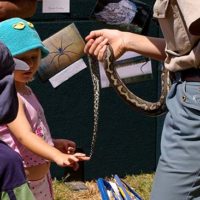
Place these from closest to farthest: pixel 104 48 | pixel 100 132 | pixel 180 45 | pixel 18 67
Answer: pixel 18 67 < pixel 180 45 < pixel 104 48 < pixel 100 132

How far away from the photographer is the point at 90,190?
5.01m

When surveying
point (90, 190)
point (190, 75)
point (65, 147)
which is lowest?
point (90, 190)

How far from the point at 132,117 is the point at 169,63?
290 centimetres

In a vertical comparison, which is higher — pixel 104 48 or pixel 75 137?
pixel 104 48

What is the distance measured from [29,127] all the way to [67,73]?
Answer: 2181 mm

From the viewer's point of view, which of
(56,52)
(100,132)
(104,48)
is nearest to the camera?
(104,48)

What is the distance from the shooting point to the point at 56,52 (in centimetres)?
480

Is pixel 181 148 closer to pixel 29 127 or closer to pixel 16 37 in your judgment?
pixel 29 127

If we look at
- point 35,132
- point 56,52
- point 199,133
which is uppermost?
point 199,133

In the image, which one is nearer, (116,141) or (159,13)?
(159,13)

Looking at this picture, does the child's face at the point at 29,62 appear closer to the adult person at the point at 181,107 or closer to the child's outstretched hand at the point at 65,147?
the child's outstretched hand at the point at 65,147

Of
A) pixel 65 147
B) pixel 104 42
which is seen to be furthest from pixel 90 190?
pixel 104 42

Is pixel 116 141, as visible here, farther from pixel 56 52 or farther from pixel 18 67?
pixel 18 67

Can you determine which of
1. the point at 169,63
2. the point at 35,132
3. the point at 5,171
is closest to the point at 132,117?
the point at 35,132
